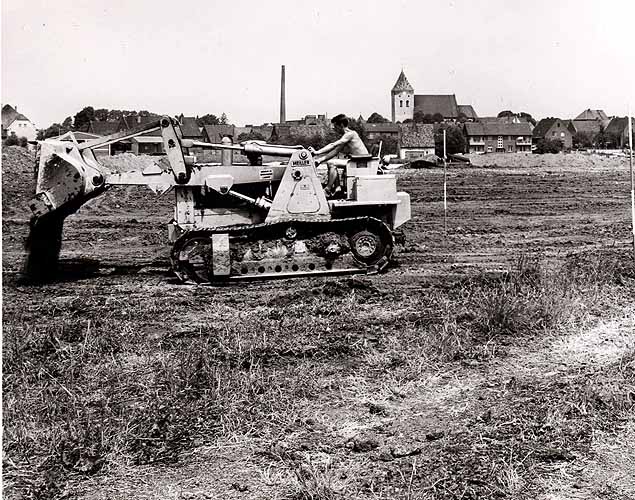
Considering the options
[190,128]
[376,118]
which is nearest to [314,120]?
[190,128]

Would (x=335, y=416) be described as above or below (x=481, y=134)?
below

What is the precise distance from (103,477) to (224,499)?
872mm

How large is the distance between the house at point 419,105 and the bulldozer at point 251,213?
4370 inches

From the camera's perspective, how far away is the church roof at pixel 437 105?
5251 inches

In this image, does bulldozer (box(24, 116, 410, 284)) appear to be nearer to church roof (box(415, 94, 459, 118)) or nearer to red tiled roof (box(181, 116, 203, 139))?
red tiled roof (box(181, 116, 203, 139))

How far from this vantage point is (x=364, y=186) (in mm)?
11391

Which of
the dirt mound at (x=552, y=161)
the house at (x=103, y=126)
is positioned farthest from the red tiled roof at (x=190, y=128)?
the dirt mound at (x=552, y=161)

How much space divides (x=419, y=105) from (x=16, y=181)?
374 feet

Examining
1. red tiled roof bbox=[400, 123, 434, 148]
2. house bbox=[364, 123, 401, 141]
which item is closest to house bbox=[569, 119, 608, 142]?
house bbox=[364, 123, 401, 141]

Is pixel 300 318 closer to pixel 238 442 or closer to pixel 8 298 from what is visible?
pixel 238 442

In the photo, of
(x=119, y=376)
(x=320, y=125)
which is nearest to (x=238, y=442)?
(x=119, y=376)

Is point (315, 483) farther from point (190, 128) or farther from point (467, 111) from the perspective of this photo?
point (467, 111)

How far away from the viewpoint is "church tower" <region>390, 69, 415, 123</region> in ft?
412

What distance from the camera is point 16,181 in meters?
24.9
